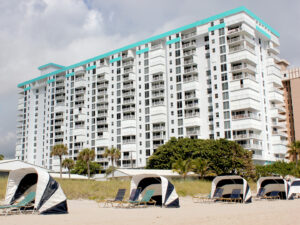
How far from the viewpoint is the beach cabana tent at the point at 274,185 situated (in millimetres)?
28944

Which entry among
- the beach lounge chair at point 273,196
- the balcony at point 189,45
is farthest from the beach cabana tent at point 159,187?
the balcony at point 189,45

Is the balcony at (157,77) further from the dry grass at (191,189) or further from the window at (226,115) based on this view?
the dry grass at (191,189)

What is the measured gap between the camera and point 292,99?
309 ft

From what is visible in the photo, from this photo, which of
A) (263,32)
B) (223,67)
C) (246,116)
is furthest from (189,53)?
(246,116)

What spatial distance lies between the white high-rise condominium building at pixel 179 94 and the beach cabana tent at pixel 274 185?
3015 centimetres

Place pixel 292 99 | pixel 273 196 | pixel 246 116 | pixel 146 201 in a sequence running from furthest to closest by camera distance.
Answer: pixel 292 99 < pixel 246 116 < pixel 273 196 < pixel 146 201

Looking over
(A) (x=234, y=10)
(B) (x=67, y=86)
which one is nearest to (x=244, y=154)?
(A) (x=234, y=10)

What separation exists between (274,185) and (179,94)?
42.5m

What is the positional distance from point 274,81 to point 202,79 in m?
13.8

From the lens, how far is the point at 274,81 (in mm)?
68000

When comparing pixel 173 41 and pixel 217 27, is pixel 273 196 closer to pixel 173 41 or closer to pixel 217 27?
pixel 217 27

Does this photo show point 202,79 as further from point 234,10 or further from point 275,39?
point 275,39

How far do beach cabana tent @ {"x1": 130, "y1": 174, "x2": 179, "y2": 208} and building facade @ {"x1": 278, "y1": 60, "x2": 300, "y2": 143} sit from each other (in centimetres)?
7695

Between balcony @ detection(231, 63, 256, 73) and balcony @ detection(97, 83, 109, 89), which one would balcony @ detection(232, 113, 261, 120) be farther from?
balcony @ detection(97, 83, 109, 89)
